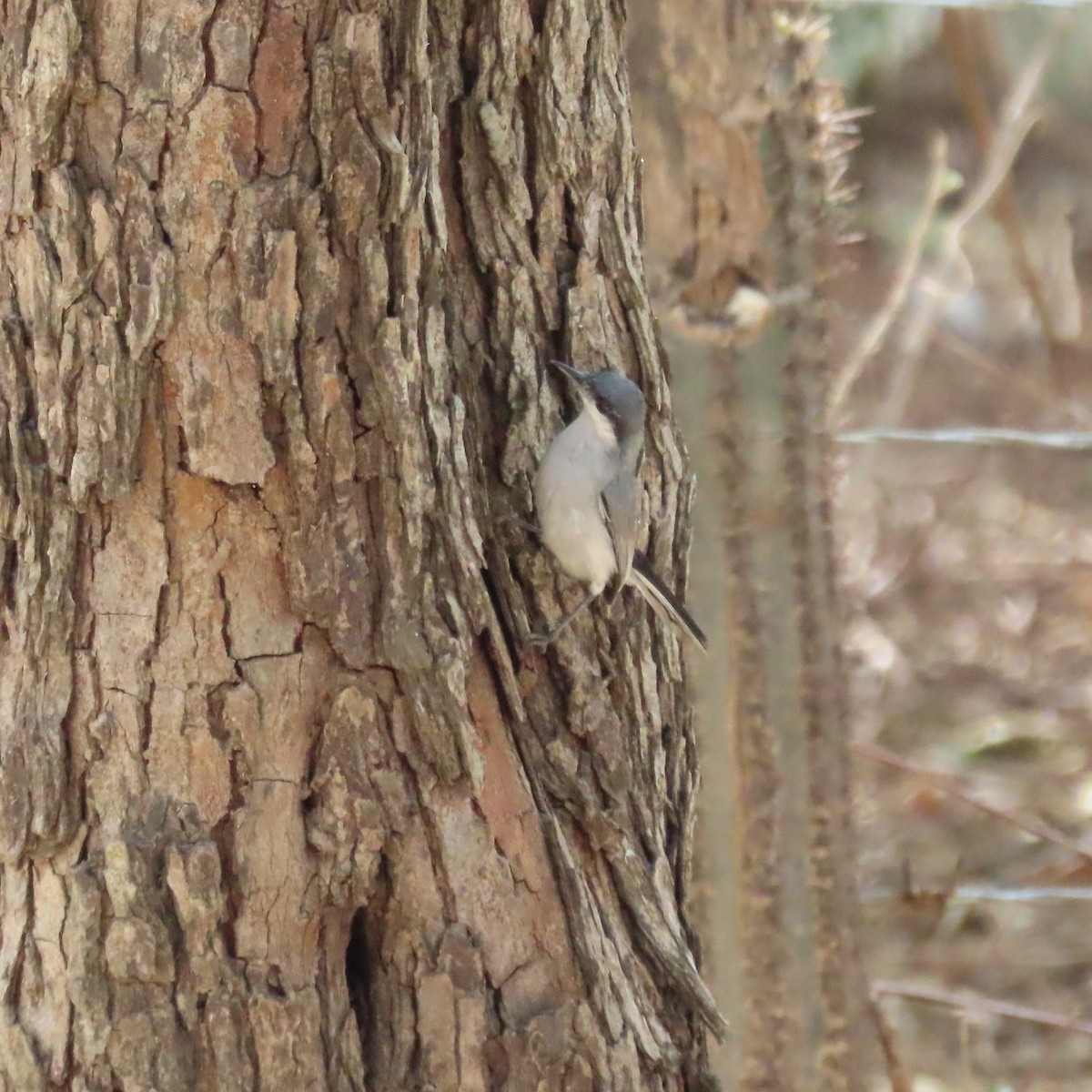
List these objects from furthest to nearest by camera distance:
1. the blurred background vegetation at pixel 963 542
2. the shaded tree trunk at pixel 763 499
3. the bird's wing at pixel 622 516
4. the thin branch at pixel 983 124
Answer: the thin branch at pixel 983 124 < the blurred background vegetation at pixel 963 542 < the shaded tree trunk at pixel 763 499 < the bird's wing at pixel 622 516

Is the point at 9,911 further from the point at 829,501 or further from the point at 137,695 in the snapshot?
the point at 829,501

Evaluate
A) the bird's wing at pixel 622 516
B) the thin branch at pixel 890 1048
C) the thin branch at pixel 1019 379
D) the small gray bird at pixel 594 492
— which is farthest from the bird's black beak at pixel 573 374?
the thin branch at pixel 1019 379

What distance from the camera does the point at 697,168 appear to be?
3.72 meters

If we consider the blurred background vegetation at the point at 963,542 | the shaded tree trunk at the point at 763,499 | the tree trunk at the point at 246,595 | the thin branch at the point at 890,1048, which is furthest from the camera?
the blurred background vegetation at the point at 963,542

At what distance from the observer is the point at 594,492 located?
7.74 feet

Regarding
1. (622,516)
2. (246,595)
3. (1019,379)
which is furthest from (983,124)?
(246,595)

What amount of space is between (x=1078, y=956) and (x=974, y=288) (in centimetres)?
605

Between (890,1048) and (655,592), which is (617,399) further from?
(890,1048)

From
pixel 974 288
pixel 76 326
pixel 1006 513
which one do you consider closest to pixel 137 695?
pixel 76 326

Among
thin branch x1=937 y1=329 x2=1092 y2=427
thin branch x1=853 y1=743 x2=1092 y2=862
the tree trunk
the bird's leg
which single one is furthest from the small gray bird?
thin branch x1=937 y1=329 x2=1092 y2=427

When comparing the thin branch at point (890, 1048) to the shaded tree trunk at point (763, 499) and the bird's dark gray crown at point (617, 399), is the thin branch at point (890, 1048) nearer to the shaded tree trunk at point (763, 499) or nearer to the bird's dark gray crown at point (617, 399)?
the shaded tree trunk at point (763, 499)

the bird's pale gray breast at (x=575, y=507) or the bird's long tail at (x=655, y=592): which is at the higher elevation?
the bird's pale gray breast at (x=575, y=507)

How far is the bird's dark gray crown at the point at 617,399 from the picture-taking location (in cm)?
229

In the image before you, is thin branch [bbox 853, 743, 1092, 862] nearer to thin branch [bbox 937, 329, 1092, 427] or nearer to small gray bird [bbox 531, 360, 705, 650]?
small gray bird [bbox 531, 360, 705, 650]
